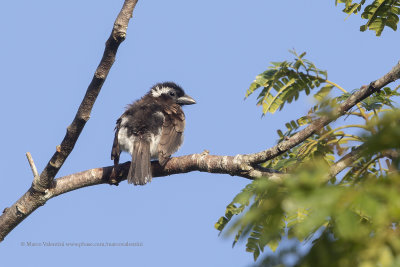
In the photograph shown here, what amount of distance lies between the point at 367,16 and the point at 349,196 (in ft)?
10.7

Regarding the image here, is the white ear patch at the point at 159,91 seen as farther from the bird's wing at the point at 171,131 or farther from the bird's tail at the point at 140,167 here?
the bird's tail at the point at 140,167

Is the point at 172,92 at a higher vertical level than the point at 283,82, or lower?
higher

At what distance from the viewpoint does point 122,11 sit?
367 centimetres

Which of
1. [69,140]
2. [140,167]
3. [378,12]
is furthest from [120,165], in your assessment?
[378,12]

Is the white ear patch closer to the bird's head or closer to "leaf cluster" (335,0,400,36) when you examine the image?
the bird's head

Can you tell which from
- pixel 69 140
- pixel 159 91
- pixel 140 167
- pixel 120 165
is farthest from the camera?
pixel 159 91

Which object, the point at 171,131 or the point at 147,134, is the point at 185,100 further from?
the point at 147,134

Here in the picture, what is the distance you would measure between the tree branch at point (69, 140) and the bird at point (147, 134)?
951 mm

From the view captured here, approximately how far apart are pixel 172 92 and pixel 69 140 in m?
3.52

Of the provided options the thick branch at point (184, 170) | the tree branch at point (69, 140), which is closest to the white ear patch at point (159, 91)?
the thick branch at point (184, 170)

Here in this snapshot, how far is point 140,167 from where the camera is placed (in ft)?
18.2

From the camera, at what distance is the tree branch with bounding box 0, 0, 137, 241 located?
12.0 ft

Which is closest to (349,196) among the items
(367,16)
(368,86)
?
(368,86)

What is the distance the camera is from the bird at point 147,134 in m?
5.59
